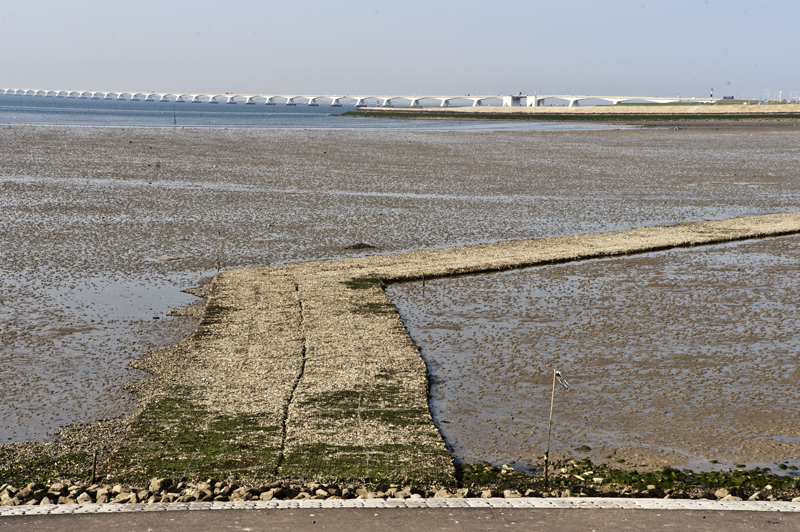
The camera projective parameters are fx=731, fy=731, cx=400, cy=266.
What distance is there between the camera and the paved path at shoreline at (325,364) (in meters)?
8.80

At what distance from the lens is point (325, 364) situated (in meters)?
11.9

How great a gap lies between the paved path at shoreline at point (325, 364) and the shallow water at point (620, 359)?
1.87 ft

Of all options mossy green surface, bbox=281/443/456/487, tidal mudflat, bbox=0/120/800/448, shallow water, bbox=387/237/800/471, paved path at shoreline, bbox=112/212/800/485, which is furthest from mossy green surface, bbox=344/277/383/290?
mossy green surface, bbox=281/443/456/487

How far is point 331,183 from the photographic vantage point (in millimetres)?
37562

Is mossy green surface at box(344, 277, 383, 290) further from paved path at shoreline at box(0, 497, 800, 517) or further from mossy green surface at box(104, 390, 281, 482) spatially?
paved path at shoreline at box(0, 497, 800, 517)

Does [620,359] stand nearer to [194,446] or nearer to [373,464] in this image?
[373,464]

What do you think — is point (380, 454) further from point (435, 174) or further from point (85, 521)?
point (435, 174)

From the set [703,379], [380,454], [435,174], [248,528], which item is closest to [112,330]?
[380,454]

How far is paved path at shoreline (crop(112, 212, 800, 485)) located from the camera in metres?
8.80

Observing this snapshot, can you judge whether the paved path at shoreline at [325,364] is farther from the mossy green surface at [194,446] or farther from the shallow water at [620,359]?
the shallow water at [620,359]

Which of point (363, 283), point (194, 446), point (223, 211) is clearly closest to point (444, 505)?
point (194, 446)

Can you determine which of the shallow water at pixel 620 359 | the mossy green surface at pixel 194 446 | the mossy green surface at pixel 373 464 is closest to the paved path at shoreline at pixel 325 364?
the mossy green surface at pixel 373 464

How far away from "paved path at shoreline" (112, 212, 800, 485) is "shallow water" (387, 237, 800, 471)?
0.57 metres

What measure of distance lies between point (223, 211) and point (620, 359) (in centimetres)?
1931
